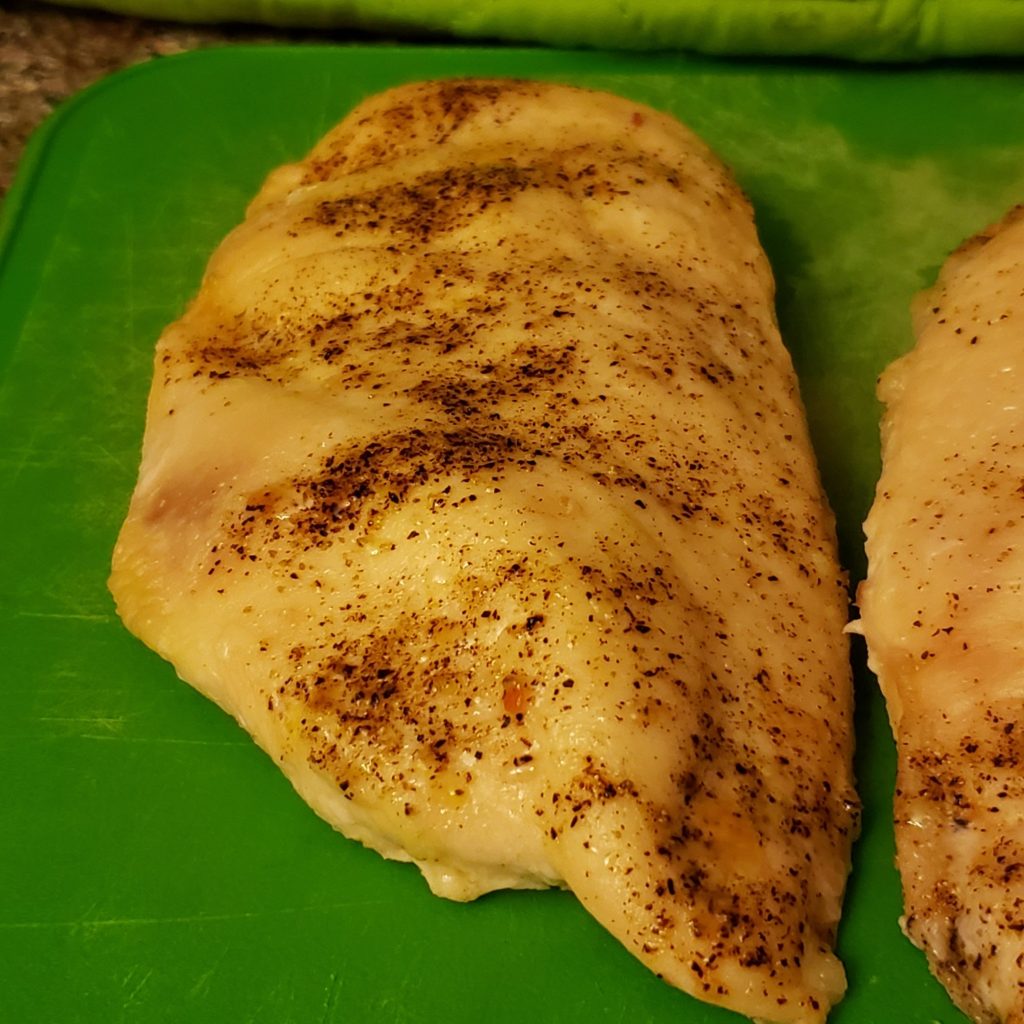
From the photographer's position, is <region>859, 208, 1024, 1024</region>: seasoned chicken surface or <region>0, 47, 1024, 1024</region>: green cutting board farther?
<region>0, 47, 1024, 1024</region>: green cutting board

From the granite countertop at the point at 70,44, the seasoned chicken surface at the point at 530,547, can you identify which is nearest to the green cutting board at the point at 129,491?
the seasoned chicken surface at the point at 530,547

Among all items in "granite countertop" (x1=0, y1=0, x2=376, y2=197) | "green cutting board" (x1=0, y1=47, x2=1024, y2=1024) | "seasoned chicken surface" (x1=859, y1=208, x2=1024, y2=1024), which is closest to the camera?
"seasoned chicken surface" (x1=859, y1=208, x2=1024, y2=1024)

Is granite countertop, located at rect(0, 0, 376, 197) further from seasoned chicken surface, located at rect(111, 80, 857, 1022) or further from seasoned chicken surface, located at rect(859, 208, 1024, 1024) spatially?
seasoned chicken surface, located at rect(859, 208, 1024, 1024)

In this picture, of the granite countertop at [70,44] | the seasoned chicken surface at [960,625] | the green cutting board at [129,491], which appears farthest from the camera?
the granite countertop at [70,44]

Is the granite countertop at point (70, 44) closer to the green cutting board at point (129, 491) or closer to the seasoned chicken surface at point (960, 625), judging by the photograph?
the green cutting board at point (129, 491)

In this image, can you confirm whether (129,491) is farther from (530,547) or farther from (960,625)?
(960,625)

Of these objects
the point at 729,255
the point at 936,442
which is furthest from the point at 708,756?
the point at 729,255

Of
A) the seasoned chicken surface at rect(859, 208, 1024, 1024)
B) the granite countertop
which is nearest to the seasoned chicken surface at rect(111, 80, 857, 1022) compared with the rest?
the seasoned chicken surface at rect(859, 208, 1024, 1024)
